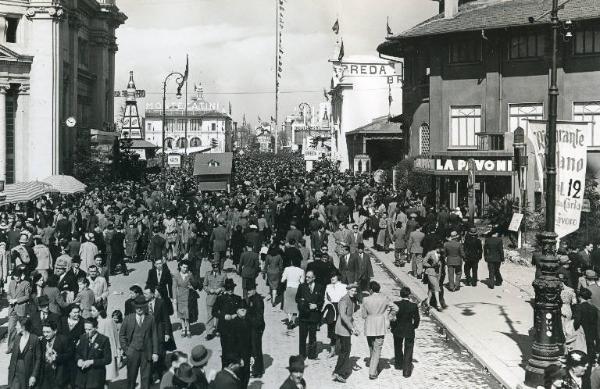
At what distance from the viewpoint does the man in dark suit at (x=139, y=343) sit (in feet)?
36.2

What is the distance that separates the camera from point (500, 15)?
35250 millimetres

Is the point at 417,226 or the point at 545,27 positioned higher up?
the point at 545,27

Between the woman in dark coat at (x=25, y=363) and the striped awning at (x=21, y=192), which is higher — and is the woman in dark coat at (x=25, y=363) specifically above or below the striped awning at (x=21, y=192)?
below

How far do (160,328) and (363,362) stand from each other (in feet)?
12.6

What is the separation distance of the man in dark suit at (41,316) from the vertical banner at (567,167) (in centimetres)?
900

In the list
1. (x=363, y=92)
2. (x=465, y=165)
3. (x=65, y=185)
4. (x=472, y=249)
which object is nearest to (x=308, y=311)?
(x=472, y=249)

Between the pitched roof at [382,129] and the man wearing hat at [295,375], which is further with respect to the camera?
the pitched roof at [382,129]

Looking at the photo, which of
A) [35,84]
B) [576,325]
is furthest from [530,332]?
[35,84]

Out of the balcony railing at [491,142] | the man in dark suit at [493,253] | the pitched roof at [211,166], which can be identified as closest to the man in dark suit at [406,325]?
the man in dark suit at [493,253]

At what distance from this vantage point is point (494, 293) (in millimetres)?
19922

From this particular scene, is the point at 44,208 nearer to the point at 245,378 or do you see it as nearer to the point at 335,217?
the point at 335,217

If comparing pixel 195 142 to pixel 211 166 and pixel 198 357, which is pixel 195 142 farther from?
pixel 198 357

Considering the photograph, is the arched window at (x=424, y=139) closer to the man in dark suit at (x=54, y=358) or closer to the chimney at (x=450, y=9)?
the chimney at (x=450, y=9)

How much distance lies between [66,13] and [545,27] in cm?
3205
